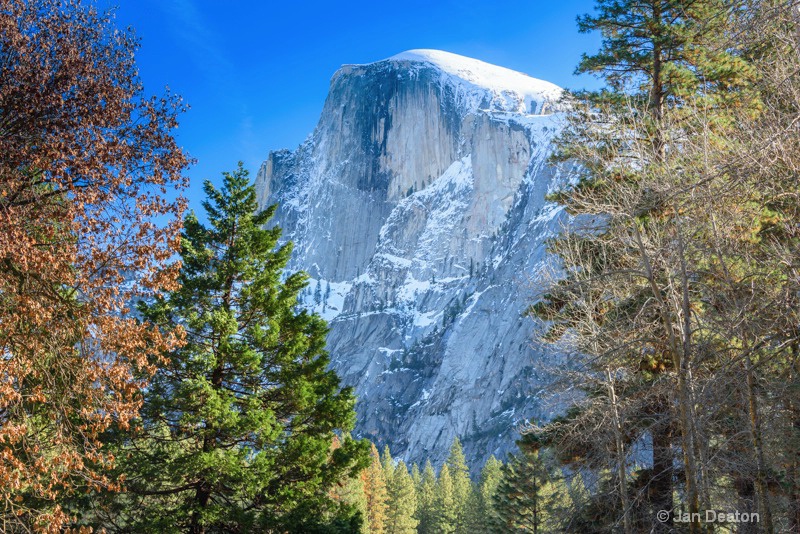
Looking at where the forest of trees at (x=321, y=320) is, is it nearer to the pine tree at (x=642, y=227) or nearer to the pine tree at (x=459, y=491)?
the pine tree at (x=642, y=227)

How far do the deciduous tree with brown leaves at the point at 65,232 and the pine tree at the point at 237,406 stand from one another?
11.1ft

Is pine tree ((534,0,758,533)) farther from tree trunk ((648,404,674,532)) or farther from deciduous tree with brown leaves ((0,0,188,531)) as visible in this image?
deciduous tree with brown leaves ((0,0,188,531))

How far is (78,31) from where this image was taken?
24.6 ft

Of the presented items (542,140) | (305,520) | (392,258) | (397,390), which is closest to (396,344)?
(397,390)

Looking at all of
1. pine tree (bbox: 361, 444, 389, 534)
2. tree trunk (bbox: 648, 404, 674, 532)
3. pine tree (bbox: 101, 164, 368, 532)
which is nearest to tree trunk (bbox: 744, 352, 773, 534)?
tree trunk (bbox: 648, 404, 674, 532)

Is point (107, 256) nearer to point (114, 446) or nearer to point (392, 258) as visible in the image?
point (114, 446)

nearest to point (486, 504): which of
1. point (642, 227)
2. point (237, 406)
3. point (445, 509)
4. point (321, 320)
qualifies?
point (445, 509)

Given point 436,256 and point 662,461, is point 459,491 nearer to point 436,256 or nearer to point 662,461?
point 662,461

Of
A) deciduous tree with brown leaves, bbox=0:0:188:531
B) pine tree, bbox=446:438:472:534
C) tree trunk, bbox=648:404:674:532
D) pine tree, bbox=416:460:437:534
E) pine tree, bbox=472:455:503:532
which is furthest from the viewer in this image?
pine tree, bbox=416:460:437:534

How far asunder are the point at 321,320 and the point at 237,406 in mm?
2508

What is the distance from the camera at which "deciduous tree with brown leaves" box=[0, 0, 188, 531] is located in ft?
21.2

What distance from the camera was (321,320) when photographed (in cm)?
1310

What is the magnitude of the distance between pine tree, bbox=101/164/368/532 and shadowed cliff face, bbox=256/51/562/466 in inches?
4184

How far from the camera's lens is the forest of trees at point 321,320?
6.50 metres
